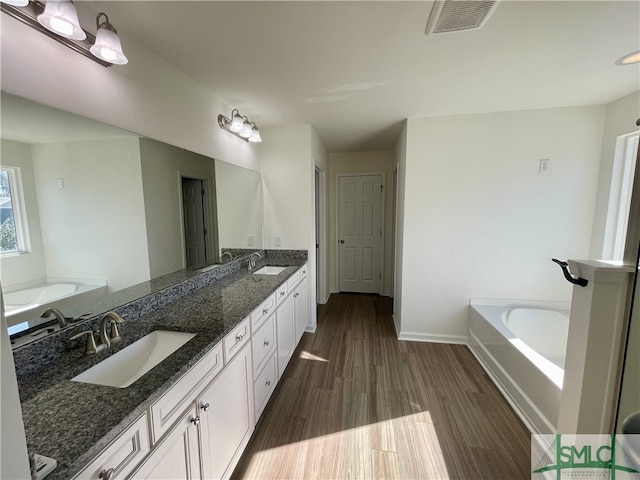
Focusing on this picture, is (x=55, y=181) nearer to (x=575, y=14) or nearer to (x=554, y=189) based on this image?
(x=575, y=14)

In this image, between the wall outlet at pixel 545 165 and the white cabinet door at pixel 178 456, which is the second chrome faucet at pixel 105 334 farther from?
the wall outlet at pixel 545 165

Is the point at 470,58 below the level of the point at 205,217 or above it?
above

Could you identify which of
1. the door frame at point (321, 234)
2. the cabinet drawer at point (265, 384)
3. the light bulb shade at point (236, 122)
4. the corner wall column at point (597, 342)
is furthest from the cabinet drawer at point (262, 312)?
the door frame at point (321, 234)

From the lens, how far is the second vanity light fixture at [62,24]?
94 centimetres

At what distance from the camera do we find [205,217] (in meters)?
2.19

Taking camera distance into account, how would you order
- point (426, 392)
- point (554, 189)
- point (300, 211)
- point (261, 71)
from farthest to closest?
point (300, 211) < point (554, 189) < point (426, 392) < point (261, 71)

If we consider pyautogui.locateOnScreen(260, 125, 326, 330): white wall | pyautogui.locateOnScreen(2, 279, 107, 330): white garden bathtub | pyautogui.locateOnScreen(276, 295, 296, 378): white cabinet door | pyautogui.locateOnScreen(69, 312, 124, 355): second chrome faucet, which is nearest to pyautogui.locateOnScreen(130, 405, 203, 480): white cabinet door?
pyautogui.locateOnScreen(69, 312, 124, 355): second chrome faucet

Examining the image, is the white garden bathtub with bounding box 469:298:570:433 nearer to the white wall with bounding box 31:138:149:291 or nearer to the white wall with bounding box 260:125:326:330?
the white wall with bounding box 260:125:326:330

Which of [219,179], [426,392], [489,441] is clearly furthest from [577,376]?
[219,179]

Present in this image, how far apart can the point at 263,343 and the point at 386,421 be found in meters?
1.00

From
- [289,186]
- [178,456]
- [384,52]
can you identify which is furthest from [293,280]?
[384,52]

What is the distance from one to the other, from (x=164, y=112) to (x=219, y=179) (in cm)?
73

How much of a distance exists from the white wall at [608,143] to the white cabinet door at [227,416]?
319 cm

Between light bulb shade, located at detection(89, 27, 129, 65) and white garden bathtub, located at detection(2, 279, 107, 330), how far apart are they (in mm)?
976
